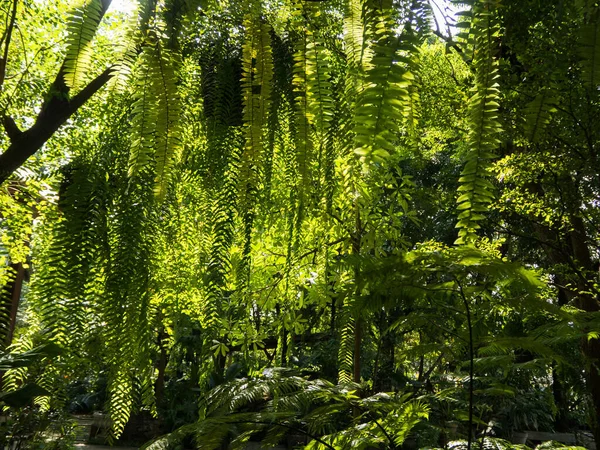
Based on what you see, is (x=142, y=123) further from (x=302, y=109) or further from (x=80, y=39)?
(x=302, y=109)

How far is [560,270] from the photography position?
9.12 feet

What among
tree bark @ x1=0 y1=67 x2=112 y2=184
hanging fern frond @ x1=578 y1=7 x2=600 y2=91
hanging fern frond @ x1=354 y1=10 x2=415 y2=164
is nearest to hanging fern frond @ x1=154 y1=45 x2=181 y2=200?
hanging fern frond @ x1=354 y1=10 x2=415 y2=164

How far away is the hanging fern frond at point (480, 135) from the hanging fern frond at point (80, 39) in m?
0.40

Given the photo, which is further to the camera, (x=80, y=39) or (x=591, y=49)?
(x=80, y=39)

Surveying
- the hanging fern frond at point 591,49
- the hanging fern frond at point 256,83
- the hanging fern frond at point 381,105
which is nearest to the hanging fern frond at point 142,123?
the hanging fern frond at point 256,83

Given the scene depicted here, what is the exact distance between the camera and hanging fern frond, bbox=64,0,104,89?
0.56 meters

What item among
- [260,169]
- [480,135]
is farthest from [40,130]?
[480,135]

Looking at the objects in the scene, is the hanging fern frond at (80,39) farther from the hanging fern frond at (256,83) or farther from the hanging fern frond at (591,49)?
the hanging fern frond at (591,49)

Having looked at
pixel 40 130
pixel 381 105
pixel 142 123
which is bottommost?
pixel 381 105

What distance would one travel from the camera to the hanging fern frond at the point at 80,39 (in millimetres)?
563

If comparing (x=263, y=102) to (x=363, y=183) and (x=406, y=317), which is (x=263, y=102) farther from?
(x=406, y=317)

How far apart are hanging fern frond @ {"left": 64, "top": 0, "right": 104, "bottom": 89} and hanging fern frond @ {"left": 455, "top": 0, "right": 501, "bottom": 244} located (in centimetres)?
40

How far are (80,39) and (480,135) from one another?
433 mm

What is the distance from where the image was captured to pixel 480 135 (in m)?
0.48
